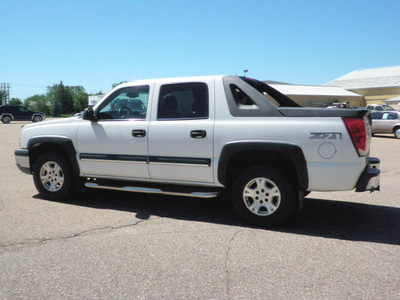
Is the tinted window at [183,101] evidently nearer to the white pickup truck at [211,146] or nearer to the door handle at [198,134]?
the white pickup truck at [211,146]

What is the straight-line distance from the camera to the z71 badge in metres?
4.43

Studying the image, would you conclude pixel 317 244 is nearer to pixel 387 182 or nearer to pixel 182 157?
pixel 182 157

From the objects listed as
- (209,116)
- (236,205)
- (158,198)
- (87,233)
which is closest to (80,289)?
(87,233)

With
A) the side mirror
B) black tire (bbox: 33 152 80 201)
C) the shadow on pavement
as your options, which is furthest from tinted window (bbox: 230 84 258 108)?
black tire (bbox: 33 152 80 201)

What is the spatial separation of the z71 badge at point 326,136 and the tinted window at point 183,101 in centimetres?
140

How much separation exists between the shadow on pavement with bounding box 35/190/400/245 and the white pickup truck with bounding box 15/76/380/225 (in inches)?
14.4

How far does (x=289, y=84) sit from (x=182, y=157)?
65.4 m

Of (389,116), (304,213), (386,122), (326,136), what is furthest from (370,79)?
(326,136)

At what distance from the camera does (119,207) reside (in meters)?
6.02

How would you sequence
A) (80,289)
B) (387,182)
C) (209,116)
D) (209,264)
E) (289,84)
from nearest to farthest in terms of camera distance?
(80,289), (209,264), (209,116), (387,182), (289,84)

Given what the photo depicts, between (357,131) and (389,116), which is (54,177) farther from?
(389,116)

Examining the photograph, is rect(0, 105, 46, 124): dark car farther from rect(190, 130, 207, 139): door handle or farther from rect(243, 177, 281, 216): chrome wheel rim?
rect(243, 177, 281, 216): chrome wheel rim

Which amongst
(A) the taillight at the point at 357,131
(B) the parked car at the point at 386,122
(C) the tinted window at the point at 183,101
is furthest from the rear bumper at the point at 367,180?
(B) the parked car at the point at 386,122

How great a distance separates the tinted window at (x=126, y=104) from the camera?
571 centimetres
